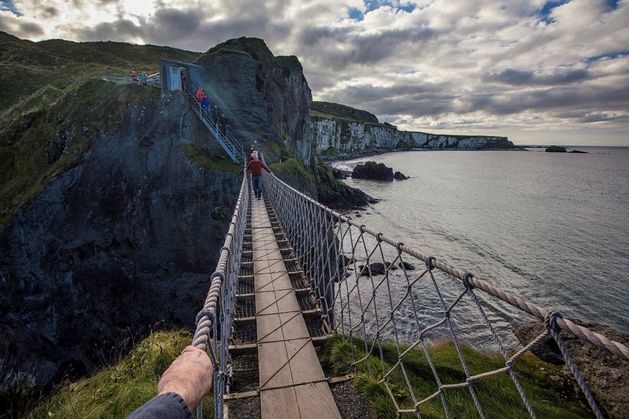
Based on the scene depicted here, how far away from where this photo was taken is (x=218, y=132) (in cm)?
2116

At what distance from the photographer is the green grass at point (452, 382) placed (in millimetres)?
3195

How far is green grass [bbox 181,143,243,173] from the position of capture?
18641mm

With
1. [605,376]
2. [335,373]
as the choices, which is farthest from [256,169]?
[605,376]

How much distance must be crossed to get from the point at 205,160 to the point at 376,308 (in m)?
17.3

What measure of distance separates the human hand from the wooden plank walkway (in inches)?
→ 73.3

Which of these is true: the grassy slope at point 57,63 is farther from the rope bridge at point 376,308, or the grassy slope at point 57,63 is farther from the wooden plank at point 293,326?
the wooden plank at point 293,326

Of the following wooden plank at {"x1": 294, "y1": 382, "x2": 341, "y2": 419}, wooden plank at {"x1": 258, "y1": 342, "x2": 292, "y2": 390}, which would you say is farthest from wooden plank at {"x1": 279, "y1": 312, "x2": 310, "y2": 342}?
wooden plank at {"x1": 294, "y1": 382, "x2": 341, "y2": 419}

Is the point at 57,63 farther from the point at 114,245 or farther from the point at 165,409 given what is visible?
the point at 165,409

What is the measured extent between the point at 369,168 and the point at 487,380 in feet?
209

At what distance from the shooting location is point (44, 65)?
43469mm

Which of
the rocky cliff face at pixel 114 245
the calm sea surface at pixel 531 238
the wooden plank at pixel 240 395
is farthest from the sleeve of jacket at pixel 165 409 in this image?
the calm sea surface at pixel 531 238

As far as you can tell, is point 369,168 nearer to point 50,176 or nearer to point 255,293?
point 50,176

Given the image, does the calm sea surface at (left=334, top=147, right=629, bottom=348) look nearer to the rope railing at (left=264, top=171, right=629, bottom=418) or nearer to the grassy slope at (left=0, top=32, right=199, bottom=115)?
the rope railing at (left=264, top=171, right=629, bottom=418)

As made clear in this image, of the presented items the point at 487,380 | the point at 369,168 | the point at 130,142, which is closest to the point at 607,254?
the point at 487,380
